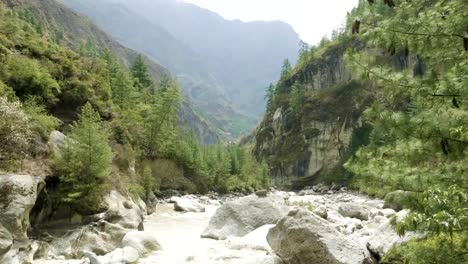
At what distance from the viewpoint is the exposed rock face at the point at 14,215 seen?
41.8ft

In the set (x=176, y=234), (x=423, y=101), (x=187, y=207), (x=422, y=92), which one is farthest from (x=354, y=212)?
(x=422, y=92)

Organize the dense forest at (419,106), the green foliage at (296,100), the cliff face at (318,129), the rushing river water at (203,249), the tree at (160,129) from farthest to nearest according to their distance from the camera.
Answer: the green foliage at (296,100), the cliff face at (318,129), the tree at (160,129), the rushing river water at (203,249), the dense forest at (419,106)

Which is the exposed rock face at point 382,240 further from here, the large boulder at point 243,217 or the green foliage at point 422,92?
the large boulder at point 243,217

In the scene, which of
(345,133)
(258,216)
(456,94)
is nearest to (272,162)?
(345,133)

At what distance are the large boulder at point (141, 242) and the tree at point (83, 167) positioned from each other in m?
3.91

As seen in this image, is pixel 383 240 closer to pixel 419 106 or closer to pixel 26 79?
pixel 419 106

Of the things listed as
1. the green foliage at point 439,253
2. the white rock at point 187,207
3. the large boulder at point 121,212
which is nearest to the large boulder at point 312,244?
the green foliage at point 439,253

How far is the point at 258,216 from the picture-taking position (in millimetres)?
19359

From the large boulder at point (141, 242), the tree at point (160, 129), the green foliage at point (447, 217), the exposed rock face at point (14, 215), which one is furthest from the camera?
the tree at point (160, 129)

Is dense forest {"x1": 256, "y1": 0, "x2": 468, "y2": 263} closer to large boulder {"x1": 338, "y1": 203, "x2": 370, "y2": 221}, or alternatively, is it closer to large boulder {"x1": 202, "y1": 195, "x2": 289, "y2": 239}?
large boulder {"x1": 202, "y1": 195, "x2": 289, "y2": 239}

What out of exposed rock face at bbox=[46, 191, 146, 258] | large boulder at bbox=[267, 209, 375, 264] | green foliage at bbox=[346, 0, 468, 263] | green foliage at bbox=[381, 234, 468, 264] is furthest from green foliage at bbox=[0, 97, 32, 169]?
green foliage at bbox=[381, 234, 468, 264]

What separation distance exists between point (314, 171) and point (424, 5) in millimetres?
84019

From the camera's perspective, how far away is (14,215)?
44.5ft

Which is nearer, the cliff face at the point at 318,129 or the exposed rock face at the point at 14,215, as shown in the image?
the exposed rock face at the point at 14,215
